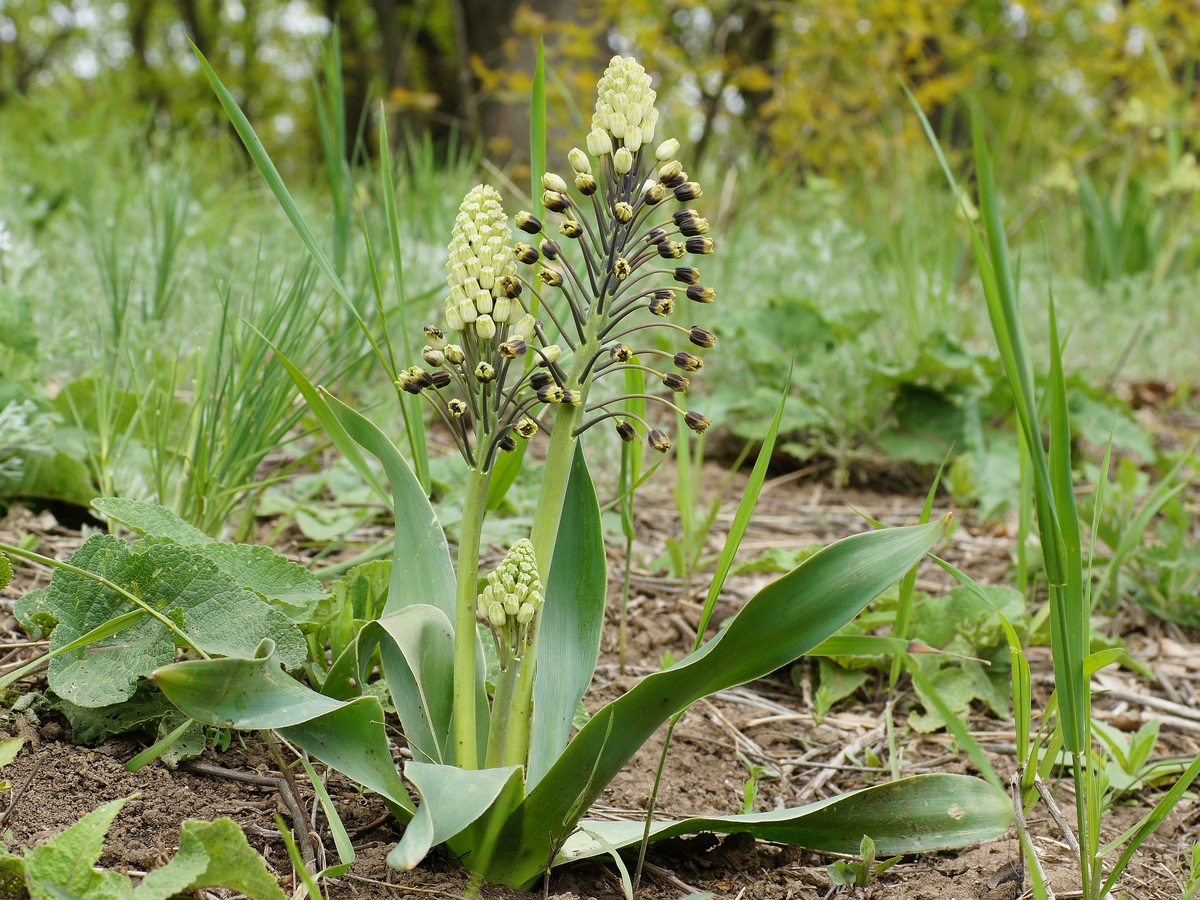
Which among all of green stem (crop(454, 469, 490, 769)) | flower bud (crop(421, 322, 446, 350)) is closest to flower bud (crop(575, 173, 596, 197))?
flower bud (crop(421, 322, 446, 350))

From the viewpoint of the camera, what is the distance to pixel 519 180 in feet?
23.3

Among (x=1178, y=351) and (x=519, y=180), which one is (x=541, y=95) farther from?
(x=519, y=180)

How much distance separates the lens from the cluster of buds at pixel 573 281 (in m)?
1.06

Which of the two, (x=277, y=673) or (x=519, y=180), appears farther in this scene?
(x=519, y=180)

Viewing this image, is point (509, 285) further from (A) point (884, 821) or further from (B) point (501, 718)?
(A) point (884, 821)

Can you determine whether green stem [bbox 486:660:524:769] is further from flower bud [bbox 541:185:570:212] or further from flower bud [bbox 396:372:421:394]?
flower bud [bbox 541:185:570:212]

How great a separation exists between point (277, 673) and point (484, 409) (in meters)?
0.38

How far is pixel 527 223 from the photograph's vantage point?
106 centimetres

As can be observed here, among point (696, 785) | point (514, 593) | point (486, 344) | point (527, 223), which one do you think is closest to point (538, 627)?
point (514, 593)

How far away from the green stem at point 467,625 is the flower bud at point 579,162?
0.36 meters

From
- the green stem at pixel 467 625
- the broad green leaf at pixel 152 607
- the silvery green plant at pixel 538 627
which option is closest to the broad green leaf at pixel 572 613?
the silvery green plant at pixel 538 627

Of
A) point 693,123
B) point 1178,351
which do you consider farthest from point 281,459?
Result: point 693,123

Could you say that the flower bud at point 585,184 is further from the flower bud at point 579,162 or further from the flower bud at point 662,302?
the flower bud at point 662,302

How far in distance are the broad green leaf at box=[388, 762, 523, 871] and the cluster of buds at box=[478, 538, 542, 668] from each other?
0.51ft
